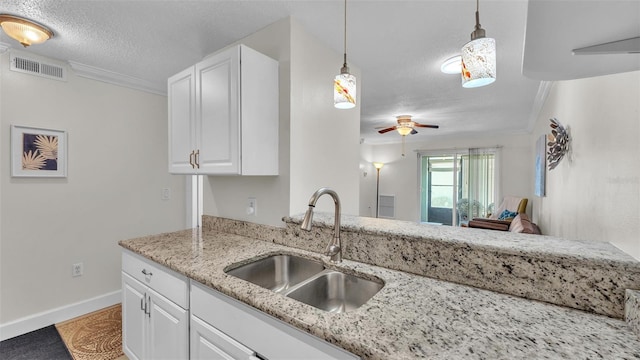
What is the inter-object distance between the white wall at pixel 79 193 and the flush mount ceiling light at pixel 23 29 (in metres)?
0.64

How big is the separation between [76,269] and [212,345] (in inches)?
87.4

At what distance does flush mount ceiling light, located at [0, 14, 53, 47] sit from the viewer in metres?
1.63

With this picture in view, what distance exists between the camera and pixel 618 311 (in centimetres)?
85

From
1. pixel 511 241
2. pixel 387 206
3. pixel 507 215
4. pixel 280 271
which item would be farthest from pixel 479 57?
pixel 387 206

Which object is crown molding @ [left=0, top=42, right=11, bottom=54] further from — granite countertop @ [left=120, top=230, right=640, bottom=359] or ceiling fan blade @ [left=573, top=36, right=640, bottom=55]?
ceiling fan blade @ [left=573, top=36, right=640, bottom=55]

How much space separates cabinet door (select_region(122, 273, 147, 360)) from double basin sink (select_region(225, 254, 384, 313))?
712 mm

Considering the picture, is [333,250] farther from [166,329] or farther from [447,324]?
[166,329]

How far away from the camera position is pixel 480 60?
0.99 meters

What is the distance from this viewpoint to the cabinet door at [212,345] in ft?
3.36

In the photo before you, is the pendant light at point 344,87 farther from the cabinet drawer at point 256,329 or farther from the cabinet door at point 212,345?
the cabinet door at point 212,345

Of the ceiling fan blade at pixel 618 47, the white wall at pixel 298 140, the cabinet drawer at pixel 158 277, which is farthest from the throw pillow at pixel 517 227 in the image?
the cabinet drawer at pixel 158 277

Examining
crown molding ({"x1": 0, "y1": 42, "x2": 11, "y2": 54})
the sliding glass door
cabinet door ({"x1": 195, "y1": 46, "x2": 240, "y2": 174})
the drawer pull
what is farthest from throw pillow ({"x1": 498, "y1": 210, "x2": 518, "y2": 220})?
crown molding ({"x1": 0, "y1": 42, "x2": 11, "y2": 54})

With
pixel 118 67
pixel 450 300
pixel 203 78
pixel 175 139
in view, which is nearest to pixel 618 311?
pixel 450 300

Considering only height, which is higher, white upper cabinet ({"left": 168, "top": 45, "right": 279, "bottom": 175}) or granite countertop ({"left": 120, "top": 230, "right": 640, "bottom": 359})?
white upper cabinet ({"left": 168, "top": 45, "right": 279, "bottom": 175})
